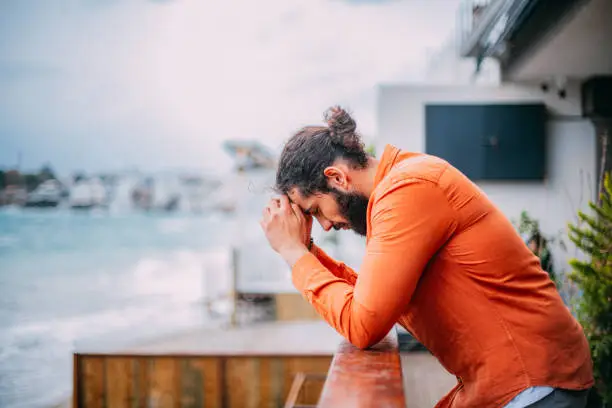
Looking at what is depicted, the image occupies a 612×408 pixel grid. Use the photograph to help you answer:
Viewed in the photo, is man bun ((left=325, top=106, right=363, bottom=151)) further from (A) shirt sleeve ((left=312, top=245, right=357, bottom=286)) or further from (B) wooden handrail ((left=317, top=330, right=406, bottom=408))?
(B) wooden handrail ((left=317, top=330, right=406, bottom=408))

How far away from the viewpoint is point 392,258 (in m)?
1.04

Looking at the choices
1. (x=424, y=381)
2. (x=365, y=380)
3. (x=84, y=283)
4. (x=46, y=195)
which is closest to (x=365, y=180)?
(x=365, y=380)

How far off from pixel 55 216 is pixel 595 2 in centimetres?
7404

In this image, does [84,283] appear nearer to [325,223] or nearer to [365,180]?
[325,223]

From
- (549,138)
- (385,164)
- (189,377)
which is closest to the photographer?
(385,164)

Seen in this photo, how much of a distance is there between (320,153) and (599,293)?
2.35 meters

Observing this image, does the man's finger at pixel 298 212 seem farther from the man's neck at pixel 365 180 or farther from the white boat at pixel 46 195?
the white boat at pixel 46 195

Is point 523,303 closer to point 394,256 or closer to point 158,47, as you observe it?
point 394,256

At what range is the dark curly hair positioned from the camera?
135cm

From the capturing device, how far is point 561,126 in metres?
5.80

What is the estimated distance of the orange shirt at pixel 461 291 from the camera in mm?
1062

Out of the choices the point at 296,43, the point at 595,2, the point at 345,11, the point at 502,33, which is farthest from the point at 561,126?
the point at 296,43

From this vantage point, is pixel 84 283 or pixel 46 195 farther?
pixel 46 195

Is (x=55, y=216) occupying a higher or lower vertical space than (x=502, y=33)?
lower
